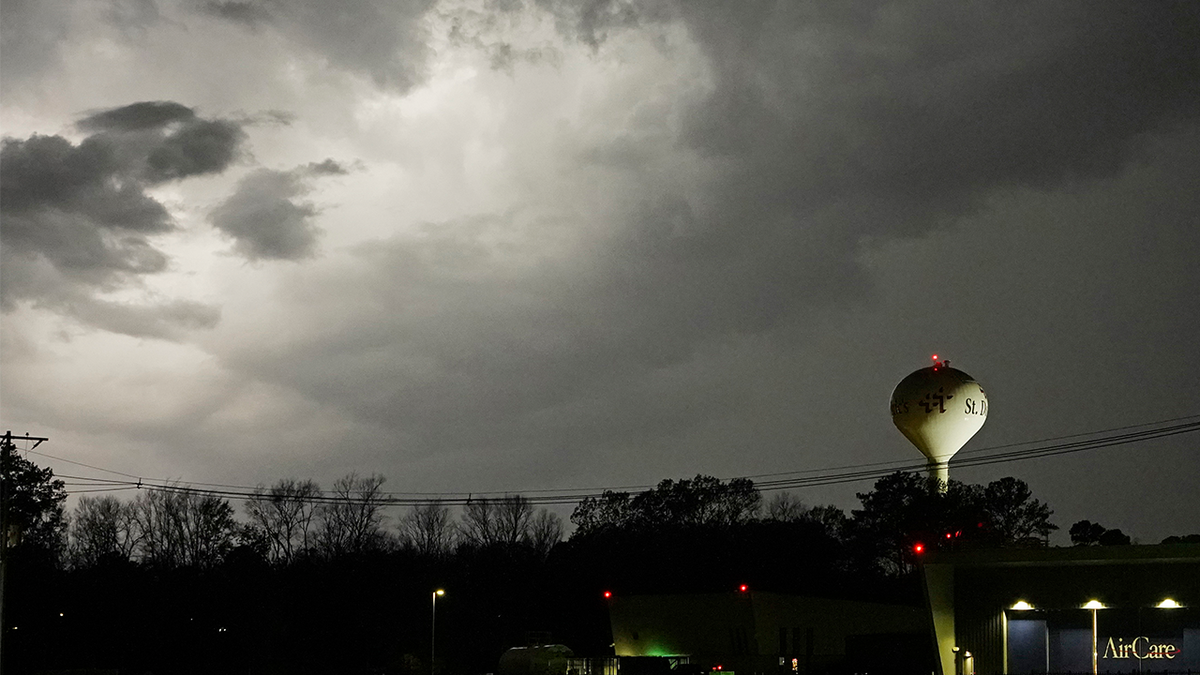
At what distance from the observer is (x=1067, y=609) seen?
4838 centimetres

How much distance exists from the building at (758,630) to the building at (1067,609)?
15011mm

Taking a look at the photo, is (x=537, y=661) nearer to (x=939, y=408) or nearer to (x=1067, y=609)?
(x=939, y=408)

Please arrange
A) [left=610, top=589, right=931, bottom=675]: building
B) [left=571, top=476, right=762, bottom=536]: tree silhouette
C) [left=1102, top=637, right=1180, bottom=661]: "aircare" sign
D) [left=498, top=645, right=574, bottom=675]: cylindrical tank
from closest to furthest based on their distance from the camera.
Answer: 1. [left=1102, top=637, right=1180, bottom=661]: "aircare" sign
2. [left=610, top=589, right=931, bottom=675]: building
3. [left=498, top=645, right=574, bottom=675]: cylindrical tank
4. [left=571, top=476, right=762, bottom=536]: tree silhouette

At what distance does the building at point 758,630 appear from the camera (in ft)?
224

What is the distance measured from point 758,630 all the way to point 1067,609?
24.1 meters

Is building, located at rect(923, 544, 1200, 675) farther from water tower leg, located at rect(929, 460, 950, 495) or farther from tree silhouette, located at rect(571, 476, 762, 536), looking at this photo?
tree silhouette, located at rect(571, 476, 762, 536)

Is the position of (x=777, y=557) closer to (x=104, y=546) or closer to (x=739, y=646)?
(x=739, y=646)

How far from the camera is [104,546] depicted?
121 metres

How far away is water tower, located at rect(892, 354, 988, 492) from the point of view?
72250mm

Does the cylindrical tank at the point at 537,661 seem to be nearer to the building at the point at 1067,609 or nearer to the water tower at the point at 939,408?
the water tower at the point at 939,408

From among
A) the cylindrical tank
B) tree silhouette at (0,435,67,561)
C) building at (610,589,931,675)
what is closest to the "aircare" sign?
building at (610,589,931,675)

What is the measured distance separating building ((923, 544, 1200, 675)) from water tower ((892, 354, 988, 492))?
2348cm

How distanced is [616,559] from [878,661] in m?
48.7

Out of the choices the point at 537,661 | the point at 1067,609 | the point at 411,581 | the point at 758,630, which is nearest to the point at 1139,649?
the point at 1067,609
